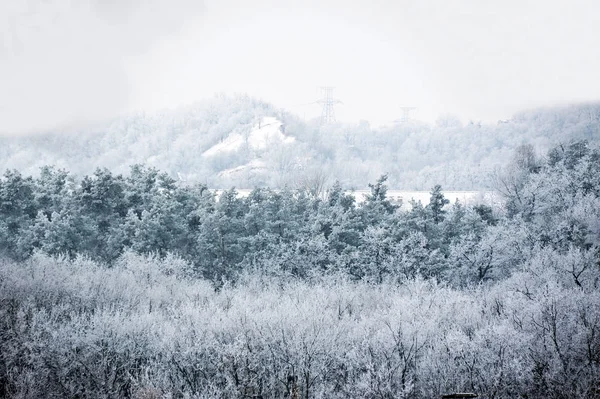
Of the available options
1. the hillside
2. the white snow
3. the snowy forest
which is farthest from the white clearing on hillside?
the snowy forest

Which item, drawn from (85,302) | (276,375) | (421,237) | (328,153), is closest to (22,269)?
(85,302)

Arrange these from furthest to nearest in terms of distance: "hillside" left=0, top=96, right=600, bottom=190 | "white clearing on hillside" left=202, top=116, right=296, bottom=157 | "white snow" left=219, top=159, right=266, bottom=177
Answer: "white clearing on hillside" left=202, top=116, right=296, bottom=157 < "white snow" left=219, top=159, right=266, bottom=177 < "hillside" left=0, top=96, right=600, bottom=190

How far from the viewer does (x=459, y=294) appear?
42.6 m

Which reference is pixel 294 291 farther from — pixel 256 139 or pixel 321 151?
pixel 256 139

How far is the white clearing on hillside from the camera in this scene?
178 meters

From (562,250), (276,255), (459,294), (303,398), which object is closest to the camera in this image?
(303,398)

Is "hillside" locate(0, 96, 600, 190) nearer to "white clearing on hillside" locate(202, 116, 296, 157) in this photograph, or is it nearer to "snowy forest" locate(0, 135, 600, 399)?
"white clearing on hillside" locate(202, 116, 296, 157)

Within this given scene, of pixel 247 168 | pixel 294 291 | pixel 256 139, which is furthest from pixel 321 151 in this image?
pixel 294 291

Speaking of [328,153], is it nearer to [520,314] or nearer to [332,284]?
[332,284]

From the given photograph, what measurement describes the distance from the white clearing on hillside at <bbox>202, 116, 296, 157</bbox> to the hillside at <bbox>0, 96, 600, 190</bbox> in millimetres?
342

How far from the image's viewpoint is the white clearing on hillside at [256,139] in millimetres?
177750

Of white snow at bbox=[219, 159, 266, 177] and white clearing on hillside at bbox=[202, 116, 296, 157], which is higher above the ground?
white clearing on hillside at bbox=[202, 116, 296, 157]

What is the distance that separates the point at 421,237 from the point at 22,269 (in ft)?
108

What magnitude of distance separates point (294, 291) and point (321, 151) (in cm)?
13380
